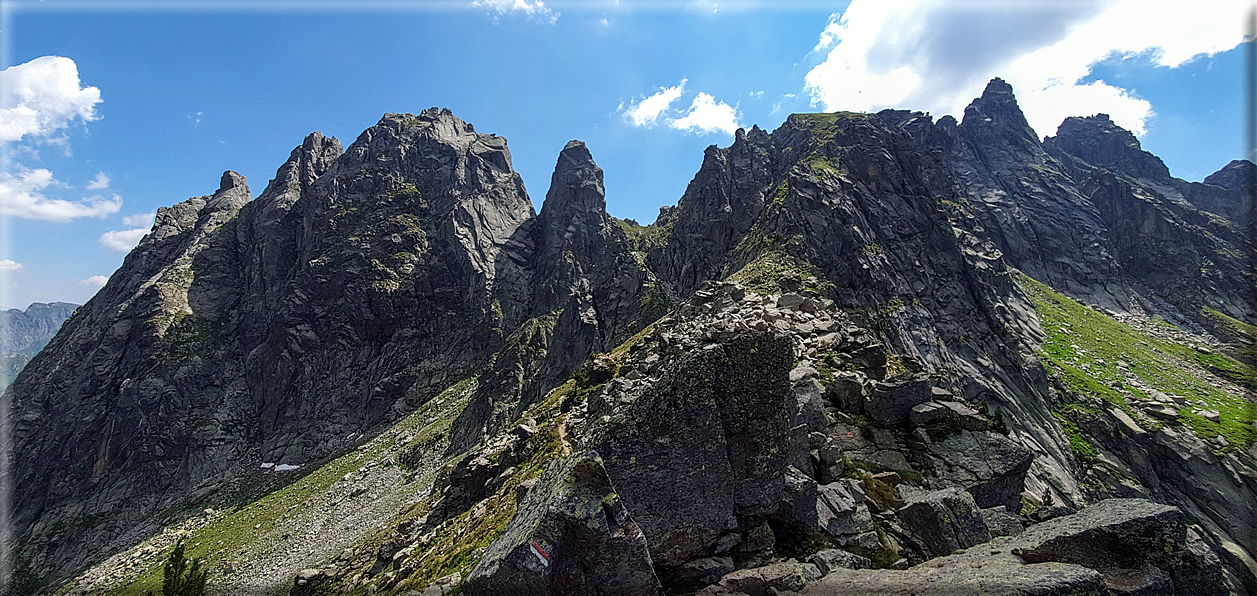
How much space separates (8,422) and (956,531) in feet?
479

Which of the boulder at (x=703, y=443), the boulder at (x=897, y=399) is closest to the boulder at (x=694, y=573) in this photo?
the boulder at (x=703, y=443)

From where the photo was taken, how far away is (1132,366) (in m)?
75.7

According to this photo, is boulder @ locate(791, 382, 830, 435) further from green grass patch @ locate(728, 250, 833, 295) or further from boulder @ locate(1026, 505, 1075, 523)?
green grass patch @ locate(728, 250, 833, 295)

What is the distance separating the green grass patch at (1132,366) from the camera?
193 feet

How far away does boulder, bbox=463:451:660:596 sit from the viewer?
25.4 ft

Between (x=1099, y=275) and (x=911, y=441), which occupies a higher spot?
(x=1099, y=275)

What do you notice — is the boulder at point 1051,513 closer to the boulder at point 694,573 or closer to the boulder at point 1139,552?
the boulder at point 1139,552

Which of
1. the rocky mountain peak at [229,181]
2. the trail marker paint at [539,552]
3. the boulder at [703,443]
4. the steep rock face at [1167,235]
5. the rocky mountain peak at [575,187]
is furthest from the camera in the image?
the rocky mountain peak at [229,181]

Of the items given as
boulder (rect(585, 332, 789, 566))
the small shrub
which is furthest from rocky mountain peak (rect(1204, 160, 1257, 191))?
the small shrub

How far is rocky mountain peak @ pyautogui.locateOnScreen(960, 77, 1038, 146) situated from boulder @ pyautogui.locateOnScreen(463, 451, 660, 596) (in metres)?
212

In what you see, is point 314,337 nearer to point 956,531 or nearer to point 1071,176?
point 956,531

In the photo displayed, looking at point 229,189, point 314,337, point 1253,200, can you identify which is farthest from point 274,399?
point 1253,200

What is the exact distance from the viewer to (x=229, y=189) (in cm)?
12888

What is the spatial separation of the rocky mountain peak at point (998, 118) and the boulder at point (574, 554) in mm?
212240
